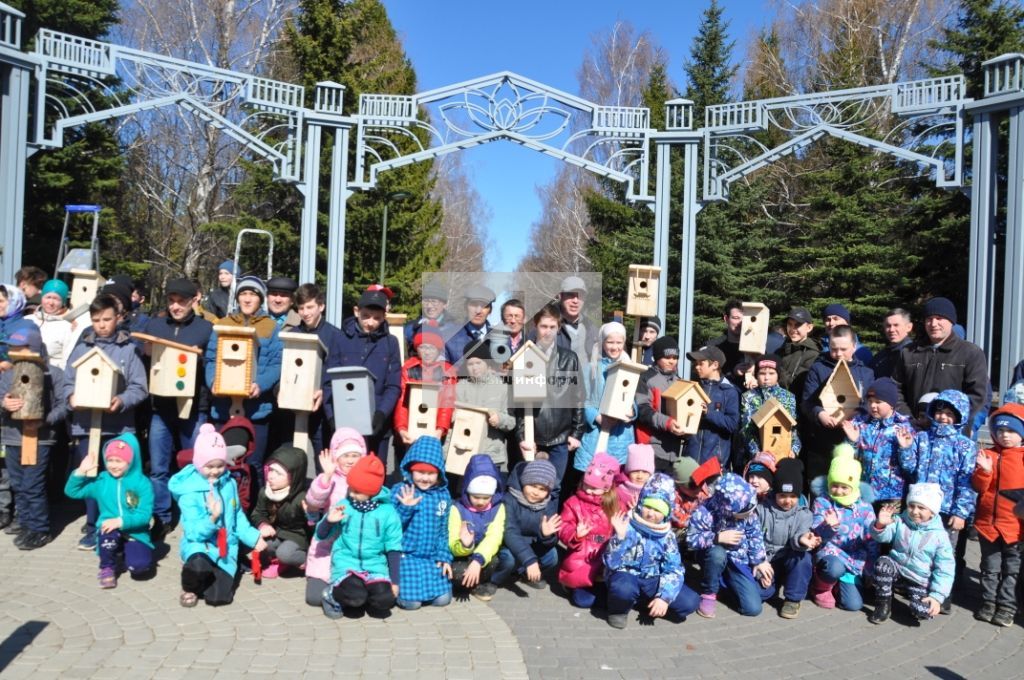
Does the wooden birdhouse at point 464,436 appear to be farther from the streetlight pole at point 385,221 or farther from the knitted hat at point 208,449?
the streetlight pole at point 385,221

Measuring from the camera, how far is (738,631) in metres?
4.77

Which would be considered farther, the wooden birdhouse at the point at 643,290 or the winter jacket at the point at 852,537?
the wooden birdhouse at the point at 643,290

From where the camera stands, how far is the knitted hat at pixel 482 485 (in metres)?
5.07

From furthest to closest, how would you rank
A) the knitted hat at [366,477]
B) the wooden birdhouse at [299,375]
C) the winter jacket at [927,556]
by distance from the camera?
1. the wooden birdhouse at [299,375]
2. the winter jacket at [927,556]
3. the knitted hat at [366,477]

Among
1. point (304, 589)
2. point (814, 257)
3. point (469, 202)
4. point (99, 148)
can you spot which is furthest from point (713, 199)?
point (469, 202)

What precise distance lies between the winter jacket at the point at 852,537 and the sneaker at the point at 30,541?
5548 millimetres

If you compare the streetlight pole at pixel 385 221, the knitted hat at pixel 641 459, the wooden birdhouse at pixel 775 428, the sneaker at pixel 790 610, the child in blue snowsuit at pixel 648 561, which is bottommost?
the sneaker at pixel 790 610

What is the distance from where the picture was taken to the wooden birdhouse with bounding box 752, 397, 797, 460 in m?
5.55

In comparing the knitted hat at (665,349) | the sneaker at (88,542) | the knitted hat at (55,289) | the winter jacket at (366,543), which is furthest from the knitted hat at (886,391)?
the knitted hat at (55,289)

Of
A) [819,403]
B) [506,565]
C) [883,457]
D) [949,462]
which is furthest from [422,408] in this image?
[949,462]

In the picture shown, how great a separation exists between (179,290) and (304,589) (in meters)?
2.41

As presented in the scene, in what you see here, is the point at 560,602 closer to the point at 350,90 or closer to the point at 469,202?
the point at 350,90

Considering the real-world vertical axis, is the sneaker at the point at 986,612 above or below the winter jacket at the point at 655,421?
below

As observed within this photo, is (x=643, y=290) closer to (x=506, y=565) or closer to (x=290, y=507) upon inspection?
(x=506, y=565)
